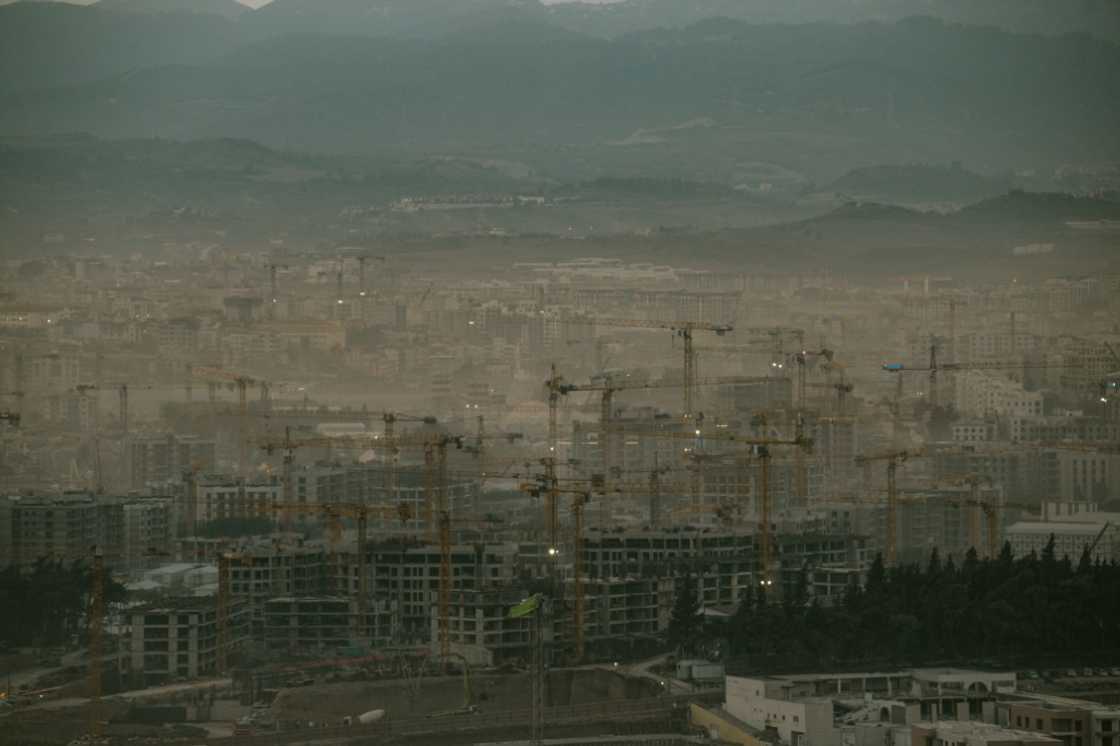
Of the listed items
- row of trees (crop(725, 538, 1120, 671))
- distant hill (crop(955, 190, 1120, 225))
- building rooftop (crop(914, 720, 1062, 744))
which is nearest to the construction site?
row of trees (crop(725, 538, 1120, 671))

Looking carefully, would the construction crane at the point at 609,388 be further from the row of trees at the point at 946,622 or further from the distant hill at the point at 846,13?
the distant hill at the point at 846,13

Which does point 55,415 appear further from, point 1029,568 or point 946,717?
point 946,717

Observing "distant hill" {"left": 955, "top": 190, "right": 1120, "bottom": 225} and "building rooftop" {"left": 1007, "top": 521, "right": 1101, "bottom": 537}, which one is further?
"distant hill" {"left": 955, "top": 190, "right": 1120, "bottom": 225}

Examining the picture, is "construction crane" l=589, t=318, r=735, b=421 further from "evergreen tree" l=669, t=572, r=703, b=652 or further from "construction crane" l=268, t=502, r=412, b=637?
"evergreen tree" l=669, t=572, r=703, b=652

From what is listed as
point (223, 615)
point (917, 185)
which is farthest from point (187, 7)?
point (223, 615)

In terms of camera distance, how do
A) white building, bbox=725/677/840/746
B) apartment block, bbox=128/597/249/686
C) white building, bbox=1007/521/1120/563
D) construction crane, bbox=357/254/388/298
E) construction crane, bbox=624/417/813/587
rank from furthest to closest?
construction crane, bbox=357/254/388/298 → white building, bbox=1007/521/1120/563 → construction crane, bbox=624/417/813/587 → apartment block, bbox=128/597/249/686 → white building, bbox=725/677/840/746

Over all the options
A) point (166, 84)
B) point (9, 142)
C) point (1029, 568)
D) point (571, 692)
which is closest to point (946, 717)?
point (571, 692)

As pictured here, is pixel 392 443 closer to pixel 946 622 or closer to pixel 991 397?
pixel 991 397
